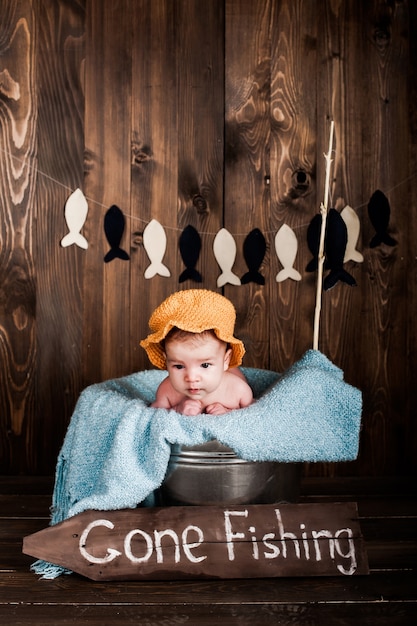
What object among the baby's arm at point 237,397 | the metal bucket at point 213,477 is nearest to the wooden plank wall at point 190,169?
the baby's arm at point 237,397

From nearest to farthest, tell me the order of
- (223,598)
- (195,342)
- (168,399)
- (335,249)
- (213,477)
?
(223,598), (213,477), (195,342), (168,399), (335,249)

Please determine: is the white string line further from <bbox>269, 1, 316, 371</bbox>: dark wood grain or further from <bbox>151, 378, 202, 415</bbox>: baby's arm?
<bbox>151, 378, 202, 415</bbox>: baby's arm

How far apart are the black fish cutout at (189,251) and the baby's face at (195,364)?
2.12 ft

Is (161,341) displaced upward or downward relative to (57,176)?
downward

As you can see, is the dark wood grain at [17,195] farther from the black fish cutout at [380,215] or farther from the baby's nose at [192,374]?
the black fish cutout at [380,215]

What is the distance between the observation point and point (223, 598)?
133cm

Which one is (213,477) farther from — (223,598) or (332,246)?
(332,246)

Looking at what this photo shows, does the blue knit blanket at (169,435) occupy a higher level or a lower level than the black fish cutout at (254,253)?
lower

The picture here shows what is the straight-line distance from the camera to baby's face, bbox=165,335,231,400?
156 cm

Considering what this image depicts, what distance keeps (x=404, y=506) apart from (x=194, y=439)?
81 centimetres

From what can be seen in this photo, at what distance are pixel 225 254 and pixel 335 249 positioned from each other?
0.35 meters

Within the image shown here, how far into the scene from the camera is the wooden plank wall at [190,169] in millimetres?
2209

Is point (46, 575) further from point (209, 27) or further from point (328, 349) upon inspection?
point (209, 27)

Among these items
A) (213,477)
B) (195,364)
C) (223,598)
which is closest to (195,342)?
(195,364)
